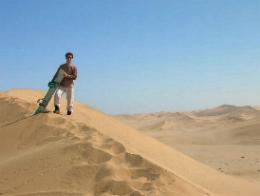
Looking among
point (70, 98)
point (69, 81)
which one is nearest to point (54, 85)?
point (69, 81)

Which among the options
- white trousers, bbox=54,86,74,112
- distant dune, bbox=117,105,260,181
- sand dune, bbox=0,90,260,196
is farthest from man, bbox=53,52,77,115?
distant dune, bbox=117,105,260,181

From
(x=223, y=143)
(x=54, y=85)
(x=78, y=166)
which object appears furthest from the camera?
(x=223, y=143)

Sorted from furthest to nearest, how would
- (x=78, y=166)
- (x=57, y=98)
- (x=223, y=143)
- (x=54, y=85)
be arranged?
(x=223, y=143), (x=54, y=85), (x=57, y=98), (x=78, y=166)

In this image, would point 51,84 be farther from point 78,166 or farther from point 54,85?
point 78,166

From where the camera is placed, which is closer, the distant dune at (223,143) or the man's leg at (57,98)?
the man's leg at (57,98)

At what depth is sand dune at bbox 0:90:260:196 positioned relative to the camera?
5668mm

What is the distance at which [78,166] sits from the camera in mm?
6070

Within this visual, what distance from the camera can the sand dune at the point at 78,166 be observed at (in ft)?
18.6

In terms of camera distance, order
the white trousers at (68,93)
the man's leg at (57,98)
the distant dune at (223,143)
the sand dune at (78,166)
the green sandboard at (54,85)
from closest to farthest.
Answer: the sand dune at (78,166), the man's leg at (57,98), the green sandboard at (54,85), the white trousers at (68,93), the distant dune at (223,143)

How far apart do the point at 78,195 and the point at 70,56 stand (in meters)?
4.17

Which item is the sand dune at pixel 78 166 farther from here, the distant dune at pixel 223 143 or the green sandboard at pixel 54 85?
the distant dune at pixel 223 143

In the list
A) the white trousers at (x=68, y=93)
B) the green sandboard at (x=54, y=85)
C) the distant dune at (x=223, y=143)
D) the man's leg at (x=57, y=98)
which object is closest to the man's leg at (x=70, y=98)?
the white trousers at (x=68, y=93)

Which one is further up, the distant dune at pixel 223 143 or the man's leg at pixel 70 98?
the man's leg at pixel 70 98

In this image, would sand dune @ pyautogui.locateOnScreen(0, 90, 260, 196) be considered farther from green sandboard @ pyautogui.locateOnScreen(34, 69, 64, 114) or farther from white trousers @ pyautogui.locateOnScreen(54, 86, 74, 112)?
white trousers @ pyautogui.locateOnScreen(54, 86, 74, 112)
